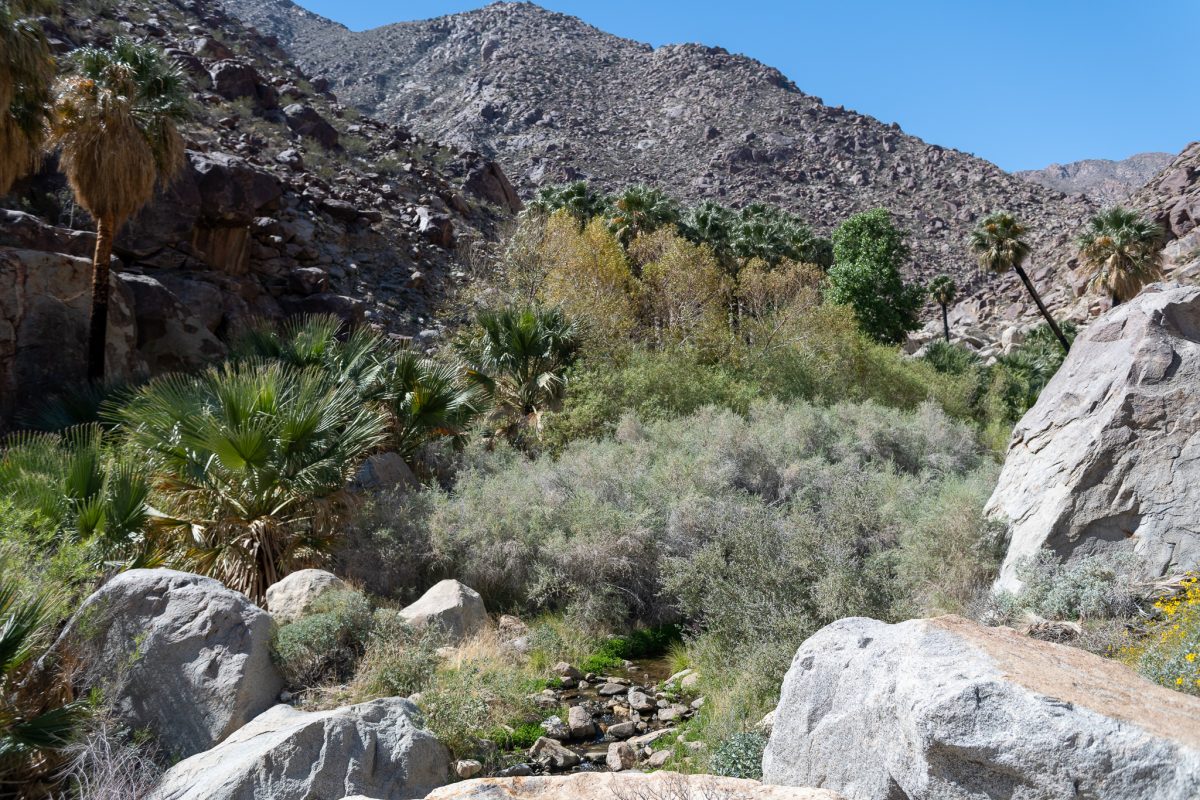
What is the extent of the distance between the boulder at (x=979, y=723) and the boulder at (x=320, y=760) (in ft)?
8.92

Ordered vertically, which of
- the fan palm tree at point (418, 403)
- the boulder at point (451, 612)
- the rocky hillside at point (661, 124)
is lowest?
the boulder at point (451, 612)

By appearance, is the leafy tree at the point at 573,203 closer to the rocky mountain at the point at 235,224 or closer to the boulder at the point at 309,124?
the rocky mountain at the point at 235,224

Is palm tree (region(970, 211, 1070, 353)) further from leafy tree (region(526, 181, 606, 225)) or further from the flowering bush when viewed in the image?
the flowering bush

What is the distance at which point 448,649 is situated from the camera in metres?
8.82

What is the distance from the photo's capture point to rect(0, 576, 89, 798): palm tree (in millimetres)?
5094

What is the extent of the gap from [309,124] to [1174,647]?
4009 cm

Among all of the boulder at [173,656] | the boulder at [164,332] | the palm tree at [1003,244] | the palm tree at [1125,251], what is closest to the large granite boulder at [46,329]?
the boulder at [164,332]

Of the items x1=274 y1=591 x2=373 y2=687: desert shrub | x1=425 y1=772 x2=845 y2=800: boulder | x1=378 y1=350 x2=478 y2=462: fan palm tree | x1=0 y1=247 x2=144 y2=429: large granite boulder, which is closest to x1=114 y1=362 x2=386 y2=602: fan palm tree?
x1=274 y1=591 x2=373 y2=687: desert shrub

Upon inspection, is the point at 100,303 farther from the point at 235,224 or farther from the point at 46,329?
the point at 235,224

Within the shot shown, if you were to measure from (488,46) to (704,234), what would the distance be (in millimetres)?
61447

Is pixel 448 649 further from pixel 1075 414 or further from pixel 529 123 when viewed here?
pixel 529 123

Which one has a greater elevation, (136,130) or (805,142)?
(805,142)

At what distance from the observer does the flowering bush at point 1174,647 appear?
495 centimetres

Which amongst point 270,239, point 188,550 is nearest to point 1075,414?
point 188,550
